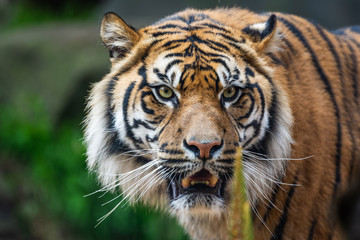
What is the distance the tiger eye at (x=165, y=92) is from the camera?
2443mm

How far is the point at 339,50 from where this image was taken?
116 inches

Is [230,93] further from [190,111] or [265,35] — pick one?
[265,35]

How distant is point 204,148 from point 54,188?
3.65 meters

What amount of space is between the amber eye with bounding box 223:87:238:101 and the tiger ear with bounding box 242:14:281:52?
27cm

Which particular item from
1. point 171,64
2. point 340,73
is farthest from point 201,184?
point 340,73

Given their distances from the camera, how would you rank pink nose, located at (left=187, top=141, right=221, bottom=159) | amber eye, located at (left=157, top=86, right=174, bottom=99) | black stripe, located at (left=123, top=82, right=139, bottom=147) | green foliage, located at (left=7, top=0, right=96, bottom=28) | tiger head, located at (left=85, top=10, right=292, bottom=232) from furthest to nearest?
green foliage, located at (left=7, top=0, right=96, bottom=28) → black stripe, located at (left=123, top=82, right=139, bottom=147) → amber eye, located at (left=157, top=86, right=174, bottom=99) → tiger head, located at (left=85, top=10, right=292, bottom=232) → pink nose, located at (left=187, top=141, right=221, bottom=159)

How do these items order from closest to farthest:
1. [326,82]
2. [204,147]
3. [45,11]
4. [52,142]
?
1. [204,147]
2. [326,82]
3. [52,142]
4. [45,11]

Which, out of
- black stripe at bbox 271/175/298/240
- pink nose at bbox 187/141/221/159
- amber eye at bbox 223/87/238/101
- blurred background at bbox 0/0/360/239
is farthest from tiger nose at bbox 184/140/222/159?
blurred background at bbox 0/0/360/239

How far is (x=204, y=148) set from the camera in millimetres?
2227

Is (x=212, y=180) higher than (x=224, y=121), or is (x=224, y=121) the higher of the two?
(x=224, y=121)

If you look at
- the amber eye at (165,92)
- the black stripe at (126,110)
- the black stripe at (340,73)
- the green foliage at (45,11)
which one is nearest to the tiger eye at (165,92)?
the amber eye at (165,92)

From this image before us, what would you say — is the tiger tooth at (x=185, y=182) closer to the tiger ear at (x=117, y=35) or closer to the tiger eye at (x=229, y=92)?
the tiger eye at (x=229, y=92)

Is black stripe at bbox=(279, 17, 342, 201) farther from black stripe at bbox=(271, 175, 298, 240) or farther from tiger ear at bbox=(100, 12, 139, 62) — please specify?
tiger ear at bbox=(100, 12, 139, 62)

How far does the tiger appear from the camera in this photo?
2389mm
